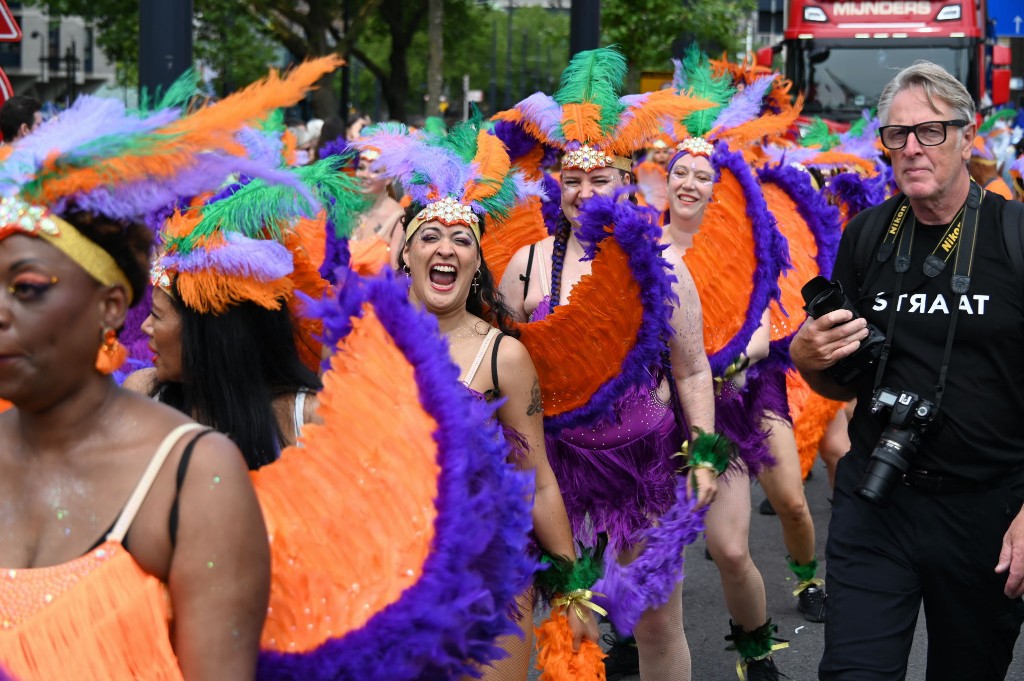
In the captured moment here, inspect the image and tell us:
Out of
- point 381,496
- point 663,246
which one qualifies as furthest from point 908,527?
point 381,496

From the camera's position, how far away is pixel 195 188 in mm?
2133

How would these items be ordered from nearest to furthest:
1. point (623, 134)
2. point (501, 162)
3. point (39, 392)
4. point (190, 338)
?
point (39, 392)
point (190, 338)
point (501, 162)
point (623, 134)

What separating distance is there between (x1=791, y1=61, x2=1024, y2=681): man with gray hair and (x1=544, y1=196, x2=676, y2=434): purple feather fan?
0.78 meters

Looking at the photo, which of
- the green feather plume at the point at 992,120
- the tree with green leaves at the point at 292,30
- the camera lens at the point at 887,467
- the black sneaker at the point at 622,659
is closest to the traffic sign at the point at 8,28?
the black sneaker at the point at 622,659

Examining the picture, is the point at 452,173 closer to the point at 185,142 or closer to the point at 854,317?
the point at 854,317

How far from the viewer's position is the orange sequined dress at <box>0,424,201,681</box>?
1.98 meters

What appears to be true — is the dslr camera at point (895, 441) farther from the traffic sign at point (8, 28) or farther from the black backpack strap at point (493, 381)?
the traffic sign at point (8, 28)

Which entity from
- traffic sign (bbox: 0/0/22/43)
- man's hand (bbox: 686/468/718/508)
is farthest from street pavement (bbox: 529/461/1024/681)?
traffic sign (bbox: 0/0/22/43)

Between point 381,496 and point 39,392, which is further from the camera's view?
point 381,496

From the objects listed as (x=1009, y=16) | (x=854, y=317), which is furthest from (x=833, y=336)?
(x=1009, y=16)

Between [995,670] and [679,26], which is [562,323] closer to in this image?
[995,670]

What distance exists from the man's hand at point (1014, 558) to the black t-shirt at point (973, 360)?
0.15 m

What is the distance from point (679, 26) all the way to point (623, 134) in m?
13.1

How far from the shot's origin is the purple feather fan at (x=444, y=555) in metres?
2.30
